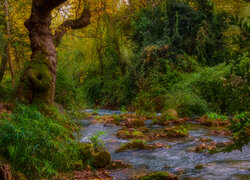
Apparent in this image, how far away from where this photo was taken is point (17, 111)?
18.7 feet

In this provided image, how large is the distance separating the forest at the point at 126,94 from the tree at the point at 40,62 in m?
0.03

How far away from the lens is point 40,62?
745 cm

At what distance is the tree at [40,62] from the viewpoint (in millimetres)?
6979

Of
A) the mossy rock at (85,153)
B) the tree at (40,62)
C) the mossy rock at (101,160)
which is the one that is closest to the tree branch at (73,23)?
the tree at (40,62)

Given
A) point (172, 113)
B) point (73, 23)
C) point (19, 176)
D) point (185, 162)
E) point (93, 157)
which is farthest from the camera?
point (172, 113)

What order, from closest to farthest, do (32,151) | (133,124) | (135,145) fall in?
1. (32,151)
2. (135,145)
3. (133,124)

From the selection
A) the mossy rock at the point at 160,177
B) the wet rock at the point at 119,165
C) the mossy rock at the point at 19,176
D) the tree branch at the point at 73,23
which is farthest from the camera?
the tree branch at the point at 73,23

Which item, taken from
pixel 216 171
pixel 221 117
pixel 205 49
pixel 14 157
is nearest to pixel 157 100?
pixel 221 117

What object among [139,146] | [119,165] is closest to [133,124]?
[139,146]

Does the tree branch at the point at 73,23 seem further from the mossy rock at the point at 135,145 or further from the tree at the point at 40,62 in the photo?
the mossy rock at the point at 135,145

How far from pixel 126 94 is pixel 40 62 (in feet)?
32.3

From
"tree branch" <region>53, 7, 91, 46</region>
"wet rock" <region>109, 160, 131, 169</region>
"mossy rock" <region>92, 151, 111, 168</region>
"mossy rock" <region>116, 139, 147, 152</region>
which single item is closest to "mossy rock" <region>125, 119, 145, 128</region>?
"mossy rock" <region>116, 139, 147, 152</region>

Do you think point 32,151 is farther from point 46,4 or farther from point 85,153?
point 46,4

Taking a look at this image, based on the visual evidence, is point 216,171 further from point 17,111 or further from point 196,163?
point 17,111
